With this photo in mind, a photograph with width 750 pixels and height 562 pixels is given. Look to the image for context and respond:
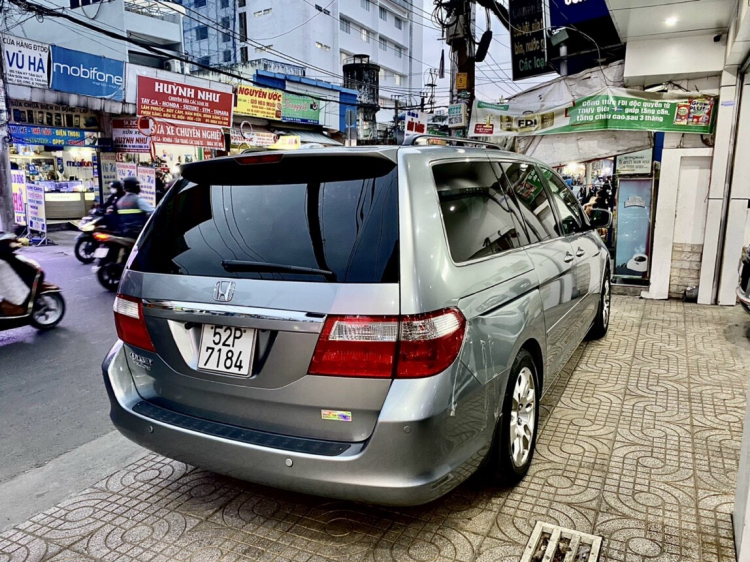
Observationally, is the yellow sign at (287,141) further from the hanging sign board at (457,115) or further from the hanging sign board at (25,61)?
the hanging sign board at (457,115)

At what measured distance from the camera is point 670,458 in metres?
3.31

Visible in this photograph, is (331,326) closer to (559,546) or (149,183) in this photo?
(559,546)

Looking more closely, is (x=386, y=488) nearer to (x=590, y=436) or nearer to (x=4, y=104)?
(x=590, y=436)

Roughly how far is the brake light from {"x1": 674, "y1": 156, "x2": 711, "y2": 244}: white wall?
6689 mm

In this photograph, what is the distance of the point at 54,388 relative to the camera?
4.71 meters

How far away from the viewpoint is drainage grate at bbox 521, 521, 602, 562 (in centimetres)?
243

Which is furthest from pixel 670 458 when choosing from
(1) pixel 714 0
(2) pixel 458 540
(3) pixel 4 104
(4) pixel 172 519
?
(3) pixel 4 104

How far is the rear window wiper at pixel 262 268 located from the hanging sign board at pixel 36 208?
44.1 ft

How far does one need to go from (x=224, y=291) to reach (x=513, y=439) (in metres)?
1.65

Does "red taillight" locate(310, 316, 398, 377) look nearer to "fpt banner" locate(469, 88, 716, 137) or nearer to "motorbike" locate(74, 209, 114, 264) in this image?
"fpt banner" locate(469, 88, 716, 137)

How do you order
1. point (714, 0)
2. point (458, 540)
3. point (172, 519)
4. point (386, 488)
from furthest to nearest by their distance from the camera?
point (714, 0) → point (172, 519) → point (458, 540) → point (386, 488)

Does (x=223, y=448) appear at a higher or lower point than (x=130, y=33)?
lower

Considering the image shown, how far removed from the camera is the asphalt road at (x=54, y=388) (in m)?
3.70

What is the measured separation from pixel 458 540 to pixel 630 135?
6738 millimetres
